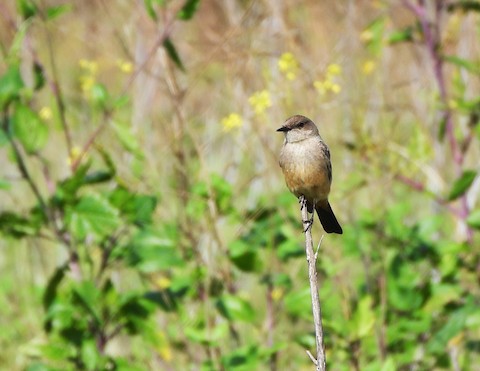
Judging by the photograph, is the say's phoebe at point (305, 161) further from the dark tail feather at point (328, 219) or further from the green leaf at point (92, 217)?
the green leaf at point (92, 217)

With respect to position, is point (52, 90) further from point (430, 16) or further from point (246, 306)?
point (430, 16)

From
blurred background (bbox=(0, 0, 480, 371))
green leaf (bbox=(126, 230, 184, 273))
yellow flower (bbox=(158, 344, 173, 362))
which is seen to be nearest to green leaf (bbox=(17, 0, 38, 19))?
A: blurred background (bbox=(0, 0, 480, 371))

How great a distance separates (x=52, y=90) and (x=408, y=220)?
8.14ft

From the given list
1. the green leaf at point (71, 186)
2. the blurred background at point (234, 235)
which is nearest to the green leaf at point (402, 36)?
the blurred background at point (234, 235)

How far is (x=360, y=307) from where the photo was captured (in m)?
2.57

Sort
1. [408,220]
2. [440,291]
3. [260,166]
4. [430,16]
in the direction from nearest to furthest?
[440,291] < [430,16] < [260,166] < [408,220]

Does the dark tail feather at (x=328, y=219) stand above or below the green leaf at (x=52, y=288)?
above

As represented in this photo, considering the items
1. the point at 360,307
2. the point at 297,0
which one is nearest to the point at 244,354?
the point at 360,307

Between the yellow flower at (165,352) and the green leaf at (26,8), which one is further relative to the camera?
the yellow flower at (165,352)

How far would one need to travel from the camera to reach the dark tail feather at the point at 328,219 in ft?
8.81

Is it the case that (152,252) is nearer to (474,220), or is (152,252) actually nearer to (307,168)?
(307,168)

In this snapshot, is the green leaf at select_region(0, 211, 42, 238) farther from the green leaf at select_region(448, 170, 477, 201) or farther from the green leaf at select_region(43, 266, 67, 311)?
the green leaf at select_region(448, 170, 477, 201)

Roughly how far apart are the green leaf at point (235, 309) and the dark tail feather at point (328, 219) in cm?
35

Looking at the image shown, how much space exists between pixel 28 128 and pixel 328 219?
0.98 meters
